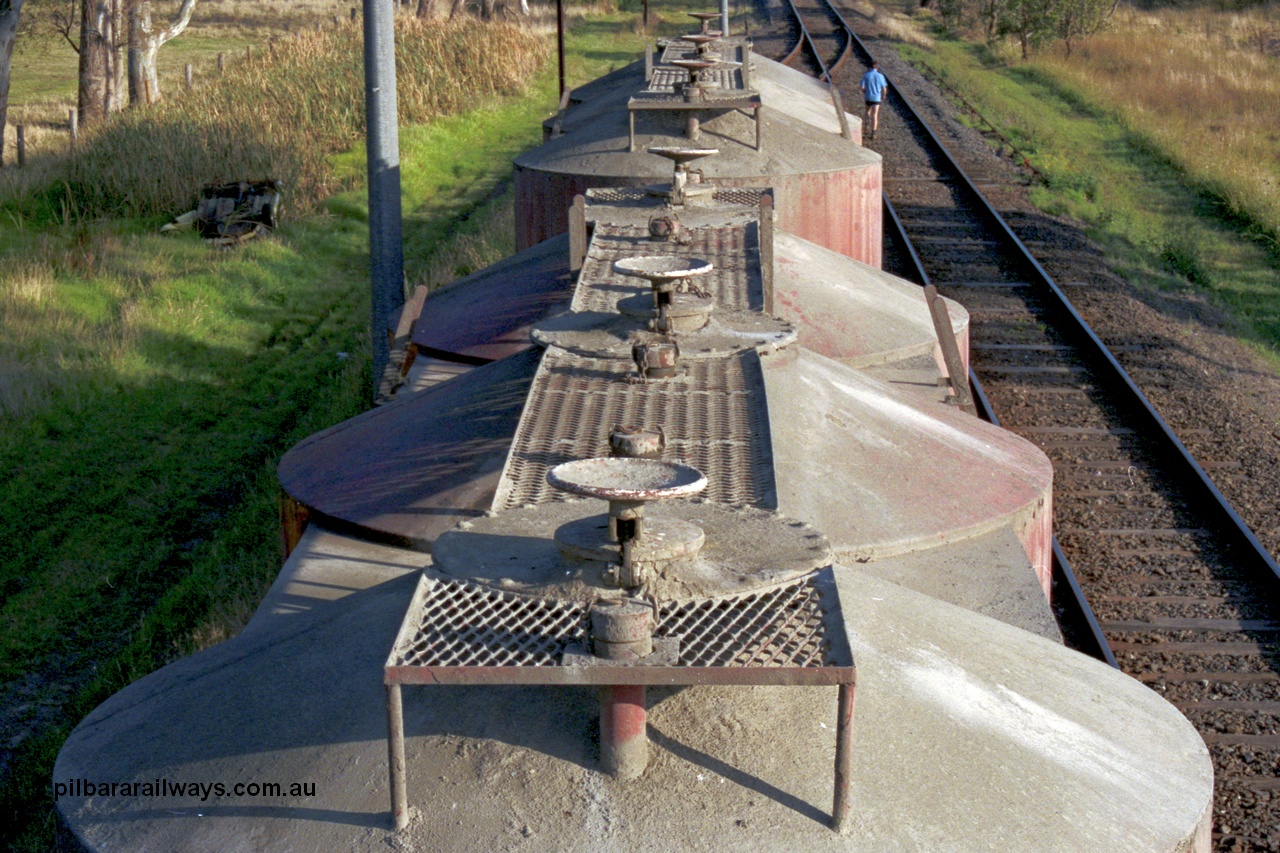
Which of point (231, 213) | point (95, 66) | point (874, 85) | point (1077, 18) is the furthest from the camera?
point (1077, 18)

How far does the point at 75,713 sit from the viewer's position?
788 cm

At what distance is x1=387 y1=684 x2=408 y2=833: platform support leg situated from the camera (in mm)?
3289

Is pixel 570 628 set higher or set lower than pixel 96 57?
lower

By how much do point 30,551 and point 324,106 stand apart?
14849 mm

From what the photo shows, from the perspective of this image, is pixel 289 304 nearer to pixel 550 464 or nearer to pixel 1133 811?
pixel 550 464

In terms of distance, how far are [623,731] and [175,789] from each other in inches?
49.8

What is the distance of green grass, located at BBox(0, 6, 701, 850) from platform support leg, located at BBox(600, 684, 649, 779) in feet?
13.7

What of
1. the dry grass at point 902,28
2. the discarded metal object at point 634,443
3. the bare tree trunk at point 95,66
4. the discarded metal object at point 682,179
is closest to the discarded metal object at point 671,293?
the discarded metal object at point 634,443

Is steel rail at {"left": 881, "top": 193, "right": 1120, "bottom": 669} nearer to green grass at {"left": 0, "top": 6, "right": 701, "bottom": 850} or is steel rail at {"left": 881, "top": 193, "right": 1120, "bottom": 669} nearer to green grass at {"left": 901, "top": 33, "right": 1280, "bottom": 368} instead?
green grass at {"left": 0, "top": 6, "right": 701, "bottom": 850}

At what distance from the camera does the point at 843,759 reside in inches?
132

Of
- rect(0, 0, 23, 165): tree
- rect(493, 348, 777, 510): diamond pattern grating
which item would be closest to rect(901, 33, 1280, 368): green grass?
rect(493, 348, 777, 510): diamond pattern grating

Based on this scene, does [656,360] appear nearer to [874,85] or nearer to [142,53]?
[874,85]

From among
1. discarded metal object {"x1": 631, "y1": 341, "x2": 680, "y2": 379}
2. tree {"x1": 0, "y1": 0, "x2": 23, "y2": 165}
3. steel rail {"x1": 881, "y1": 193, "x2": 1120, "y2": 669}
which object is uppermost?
tree {"x1": 0, "y1": 0, "x2": 23, "y2": 165}

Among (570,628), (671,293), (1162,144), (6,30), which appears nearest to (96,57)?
(6,30)
